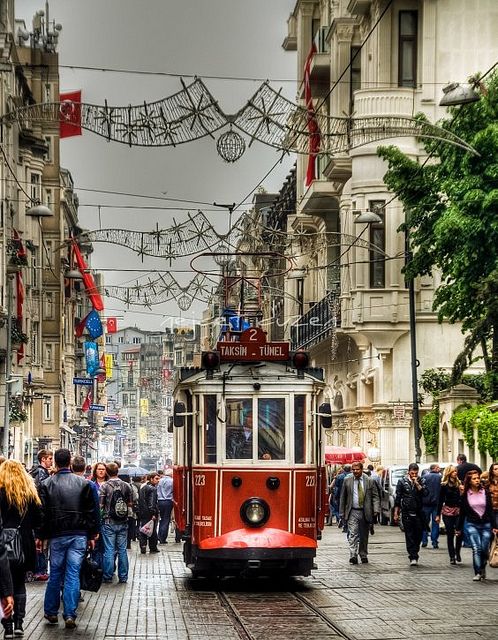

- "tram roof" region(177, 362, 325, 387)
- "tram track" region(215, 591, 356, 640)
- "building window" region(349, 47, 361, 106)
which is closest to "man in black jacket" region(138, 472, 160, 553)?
"tram roof" region(177, 362, 325, 387)

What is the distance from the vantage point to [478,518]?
22484 millimetres

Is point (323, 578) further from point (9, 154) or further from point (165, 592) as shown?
point (9, 154)

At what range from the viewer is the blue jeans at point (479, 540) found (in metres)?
22.5

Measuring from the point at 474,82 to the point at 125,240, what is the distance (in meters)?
9.42

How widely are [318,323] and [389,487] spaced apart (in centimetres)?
1771

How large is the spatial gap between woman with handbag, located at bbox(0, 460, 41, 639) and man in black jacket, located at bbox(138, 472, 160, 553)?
14.8 metres

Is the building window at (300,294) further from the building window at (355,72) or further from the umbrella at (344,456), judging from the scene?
the umbrella at (344,456)

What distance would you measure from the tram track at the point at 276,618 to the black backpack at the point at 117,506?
221 centimetres

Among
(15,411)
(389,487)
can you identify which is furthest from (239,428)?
(15,411)

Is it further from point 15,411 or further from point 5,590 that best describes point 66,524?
point 15,411

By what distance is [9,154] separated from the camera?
57875 millimetres

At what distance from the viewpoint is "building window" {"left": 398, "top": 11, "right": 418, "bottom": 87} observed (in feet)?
168

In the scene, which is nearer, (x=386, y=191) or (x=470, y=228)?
(x=470, y=228)

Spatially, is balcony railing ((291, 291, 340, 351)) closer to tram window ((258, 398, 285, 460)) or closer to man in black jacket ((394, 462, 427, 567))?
man in black jacket ((394, 462, 427, 567))
